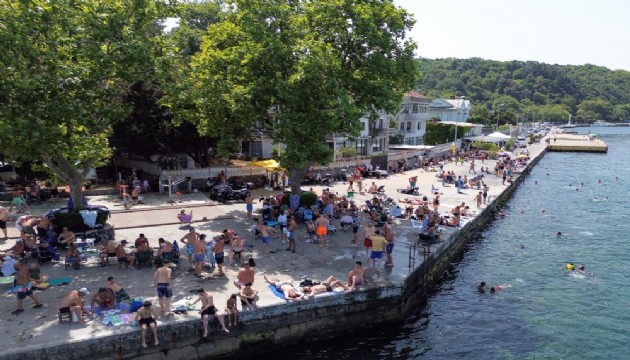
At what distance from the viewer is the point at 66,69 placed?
1706cm

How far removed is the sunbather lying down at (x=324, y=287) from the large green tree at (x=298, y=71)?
29.6 feet

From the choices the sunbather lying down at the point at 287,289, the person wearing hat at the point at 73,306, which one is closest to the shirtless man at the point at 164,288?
the person wearing hat at the point at 73,306

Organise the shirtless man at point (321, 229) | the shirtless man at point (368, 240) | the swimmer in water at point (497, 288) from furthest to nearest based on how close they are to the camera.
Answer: the swimmer in water at point (497, 288), the shirtless man at point (321, 229), the shirtless man at point (368, 240)

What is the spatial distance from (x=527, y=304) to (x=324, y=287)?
9.37 m

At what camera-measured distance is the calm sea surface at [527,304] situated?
1527 centimetres

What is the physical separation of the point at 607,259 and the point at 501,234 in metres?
6.21

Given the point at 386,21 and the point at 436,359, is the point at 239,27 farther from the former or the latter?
the point at 436,359

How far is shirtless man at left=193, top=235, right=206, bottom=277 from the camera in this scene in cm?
1611

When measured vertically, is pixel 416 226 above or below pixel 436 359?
above

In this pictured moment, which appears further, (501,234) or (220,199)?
(501,234)

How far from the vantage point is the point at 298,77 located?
2175cm

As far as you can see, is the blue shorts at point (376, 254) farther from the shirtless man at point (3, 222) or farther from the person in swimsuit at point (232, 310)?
the shirtless man at point (3, 222)

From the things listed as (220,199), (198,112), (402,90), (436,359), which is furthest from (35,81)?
(402,90)

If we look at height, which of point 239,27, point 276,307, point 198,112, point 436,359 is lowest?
point 436,359
